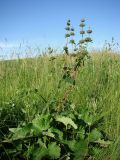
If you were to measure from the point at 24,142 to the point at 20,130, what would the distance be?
0.30 feet

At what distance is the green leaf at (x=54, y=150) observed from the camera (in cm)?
171

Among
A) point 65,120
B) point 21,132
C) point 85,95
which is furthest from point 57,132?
point 85,95

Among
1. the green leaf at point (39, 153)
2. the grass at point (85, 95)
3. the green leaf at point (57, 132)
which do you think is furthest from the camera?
the grass at point (85, 95)

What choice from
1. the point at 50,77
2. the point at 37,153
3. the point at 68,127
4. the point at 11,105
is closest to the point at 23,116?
the point at 11,105

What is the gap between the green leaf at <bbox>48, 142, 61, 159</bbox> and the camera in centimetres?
171

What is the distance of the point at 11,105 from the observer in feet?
7.57

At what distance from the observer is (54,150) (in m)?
1.72

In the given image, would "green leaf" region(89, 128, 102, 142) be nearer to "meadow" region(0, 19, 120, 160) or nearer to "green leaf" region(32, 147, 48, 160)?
"meadow" region(0, 19, 120, 160)

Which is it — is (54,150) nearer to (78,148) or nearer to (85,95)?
(78,148)

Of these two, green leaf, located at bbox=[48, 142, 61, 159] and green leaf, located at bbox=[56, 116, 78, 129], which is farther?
green leaf, located at bbox=[56, 116, 78, 129]

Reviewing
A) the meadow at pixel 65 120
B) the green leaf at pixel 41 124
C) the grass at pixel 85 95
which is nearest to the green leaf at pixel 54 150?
the meadow at pixel 65 120

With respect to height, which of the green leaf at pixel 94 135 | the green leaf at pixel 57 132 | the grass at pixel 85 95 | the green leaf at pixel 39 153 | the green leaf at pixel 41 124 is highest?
the grass at pixel 85 95

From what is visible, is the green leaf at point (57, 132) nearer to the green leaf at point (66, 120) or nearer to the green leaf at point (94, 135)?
the green leaf at point (66, 120)

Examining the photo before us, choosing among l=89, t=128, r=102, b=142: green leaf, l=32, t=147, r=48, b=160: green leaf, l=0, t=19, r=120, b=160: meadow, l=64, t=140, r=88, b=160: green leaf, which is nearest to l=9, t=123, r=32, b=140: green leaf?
l=0, t=19, r=120, b=160: meadow
